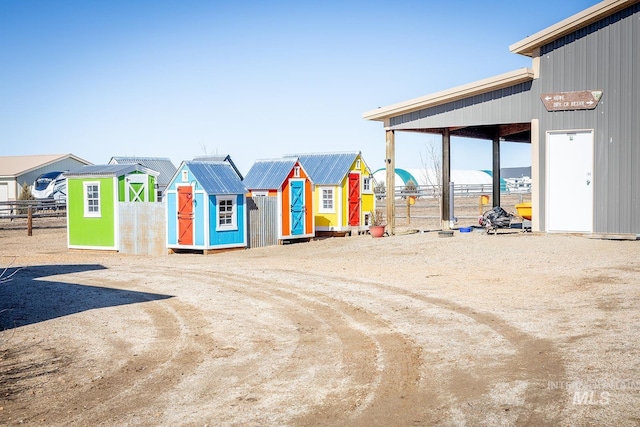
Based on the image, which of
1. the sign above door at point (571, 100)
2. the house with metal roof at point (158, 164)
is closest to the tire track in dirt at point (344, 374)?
the sign above door at point (571, 100)

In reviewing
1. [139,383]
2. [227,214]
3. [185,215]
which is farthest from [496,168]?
[139,383]

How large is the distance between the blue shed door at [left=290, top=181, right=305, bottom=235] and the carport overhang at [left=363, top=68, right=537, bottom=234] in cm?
408

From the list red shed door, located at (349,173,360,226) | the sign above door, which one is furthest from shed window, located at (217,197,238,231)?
the sign above door

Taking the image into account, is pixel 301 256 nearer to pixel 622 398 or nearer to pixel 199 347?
pixel 199 347

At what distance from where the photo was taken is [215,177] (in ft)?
75.4

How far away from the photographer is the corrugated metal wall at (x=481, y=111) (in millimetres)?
19641

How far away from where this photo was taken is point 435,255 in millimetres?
17781

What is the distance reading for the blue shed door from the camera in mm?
25861

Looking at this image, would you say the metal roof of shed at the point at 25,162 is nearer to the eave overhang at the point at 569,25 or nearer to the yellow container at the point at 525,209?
the yellow container at the point at 525,209

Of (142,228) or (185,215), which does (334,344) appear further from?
(142,228)

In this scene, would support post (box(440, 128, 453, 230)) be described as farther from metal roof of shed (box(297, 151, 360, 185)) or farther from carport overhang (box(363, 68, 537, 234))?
metal roof of shed (box(297, 151, 360, 185))

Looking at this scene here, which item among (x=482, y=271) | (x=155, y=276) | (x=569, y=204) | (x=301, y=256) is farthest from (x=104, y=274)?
(x=569, y=204)

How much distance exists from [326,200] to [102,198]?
361 inches

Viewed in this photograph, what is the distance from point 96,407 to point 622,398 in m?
4.60
